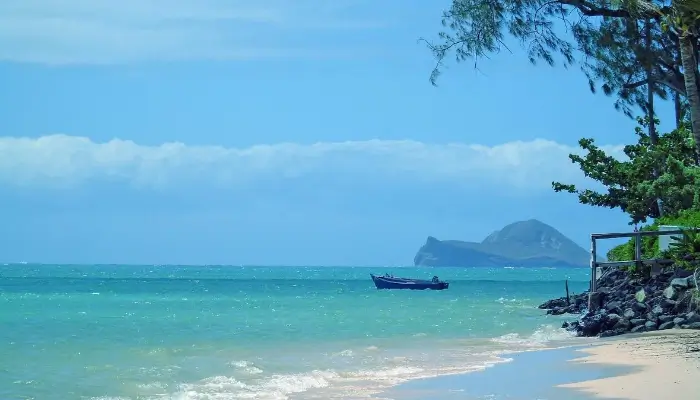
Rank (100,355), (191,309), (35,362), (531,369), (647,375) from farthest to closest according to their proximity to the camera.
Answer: (191,309) < (100,355) < (35,362) < (531,369) < (647,375)

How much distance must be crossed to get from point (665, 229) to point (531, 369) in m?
13.2

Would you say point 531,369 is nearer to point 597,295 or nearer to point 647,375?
point 647,375

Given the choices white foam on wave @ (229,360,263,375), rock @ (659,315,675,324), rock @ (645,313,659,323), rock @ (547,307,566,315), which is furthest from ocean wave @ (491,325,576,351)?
rock @ (547,307,566,315)

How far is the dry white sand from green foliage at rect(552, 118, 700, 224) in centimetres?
1077

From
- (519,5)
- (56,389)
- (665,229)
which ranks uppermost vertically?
(519,5)

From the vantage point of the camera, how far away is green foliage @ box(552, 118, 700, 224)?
105 ft

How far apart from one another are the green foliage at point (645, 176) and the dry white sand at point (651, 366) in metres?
10.8

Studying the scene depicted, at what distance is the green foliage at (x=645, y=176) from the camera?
105ft

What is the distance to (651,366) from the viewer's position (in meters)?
14.6

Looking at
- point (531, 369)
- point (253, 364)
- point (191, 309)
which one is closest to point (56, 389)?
point (253, 364)

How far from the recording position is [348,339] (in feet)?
92.5

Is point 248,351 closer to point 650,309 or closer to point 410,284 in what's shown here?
point 650,309

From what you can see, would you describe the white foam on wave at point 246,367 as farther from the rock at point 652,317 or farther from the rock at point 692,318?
the rock at point 692,318

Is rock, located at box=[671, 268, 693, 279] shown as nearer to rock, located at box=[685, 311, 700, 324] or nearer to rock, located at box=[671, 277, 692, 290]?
rock, located at box=[671, 277, 692, 290]
